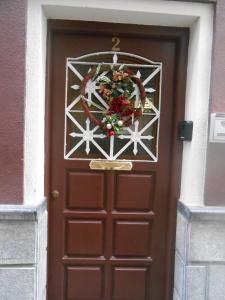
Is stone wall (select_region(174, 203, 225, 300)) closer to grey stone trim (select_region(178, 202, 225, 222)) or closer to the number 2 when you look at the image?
grey stone trim (select_region(178, 202, 225, 222))

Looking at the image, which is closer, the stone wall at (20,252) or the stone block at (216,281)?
the stone wall at (20,252)

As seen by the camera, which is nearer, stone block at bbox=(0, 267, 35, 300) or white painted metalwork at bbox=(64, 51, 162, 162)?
stone block at bbox=(0, 267, 35, 300)

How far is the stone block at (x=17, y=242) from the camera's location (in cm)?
250

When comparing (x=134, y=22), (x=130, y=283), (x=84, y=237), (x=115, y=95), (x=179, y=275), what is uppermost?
(x=134, y=22)

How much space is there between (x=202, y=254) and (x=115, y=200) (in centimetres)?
90

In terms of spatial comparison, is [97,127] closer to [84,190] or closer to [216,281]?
[84,190]

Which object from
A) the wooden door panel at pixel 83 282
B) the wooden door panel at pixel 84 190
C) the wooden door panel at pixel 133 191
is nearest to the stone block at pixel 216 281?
the wooden door panel at pixel 133 191

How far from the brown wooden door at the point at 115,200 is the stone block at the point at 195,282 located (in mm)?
323

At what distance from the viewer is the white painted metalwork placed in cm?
279

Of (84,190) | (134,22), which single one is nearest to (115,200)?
(84,190)

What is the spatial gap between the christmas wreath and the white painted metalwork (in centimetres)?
4

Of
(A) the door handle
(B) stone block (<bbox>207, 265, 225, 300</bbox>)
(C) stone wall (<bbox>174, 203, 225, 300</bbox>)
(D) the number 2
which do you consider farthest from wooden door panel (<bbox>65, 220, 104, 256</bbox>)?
(D) the number 2

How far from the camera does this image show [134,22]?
8.83ft

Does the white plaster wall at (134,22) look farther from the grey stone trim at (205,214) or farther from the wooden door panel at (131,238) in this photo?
the wooden door panel at (131,238)
